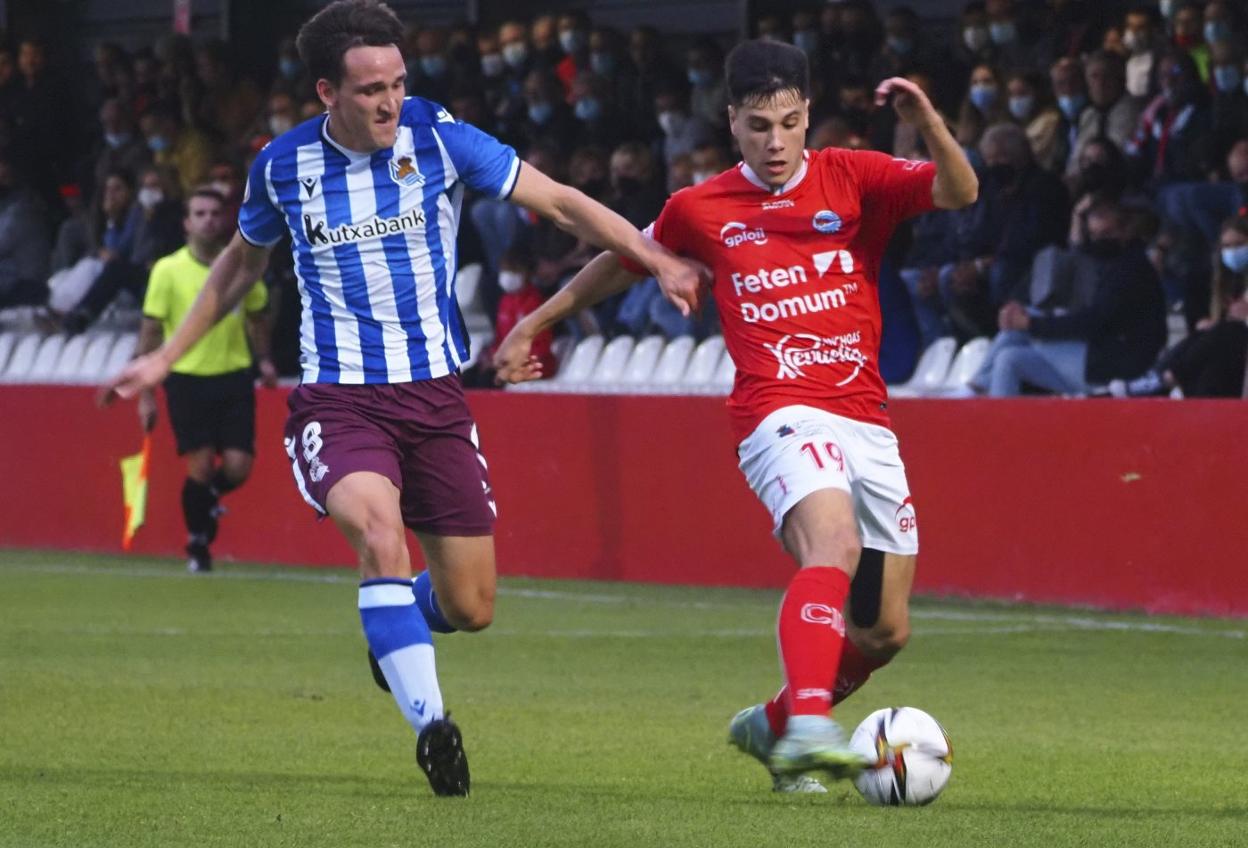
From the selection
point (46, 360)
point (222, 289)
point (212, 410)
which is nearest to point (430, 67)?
point (46, 360)

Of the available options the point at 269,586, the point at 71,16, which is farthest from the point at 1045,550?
the point at 71,16

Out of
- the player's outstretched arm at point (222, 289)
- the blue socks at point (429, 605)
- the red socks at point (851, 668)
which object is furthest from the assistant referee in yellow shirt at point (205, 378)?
the red socks at point (851, 668)

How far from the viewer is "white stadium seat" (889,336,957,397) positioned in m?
15.1

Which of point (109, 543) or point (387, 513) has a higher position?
point (387, 513)

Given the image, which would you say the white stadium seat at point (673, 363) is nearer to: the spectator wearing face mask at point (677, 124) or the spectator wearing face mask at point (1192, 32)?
the spectator wearing face mask at point (677, 124)

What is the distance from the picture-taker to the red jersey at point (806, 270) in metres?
6.79

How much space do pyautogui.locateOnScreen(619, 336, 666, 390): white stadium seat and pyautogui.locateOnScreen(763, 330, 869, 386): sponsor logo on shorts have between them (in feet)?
32.1

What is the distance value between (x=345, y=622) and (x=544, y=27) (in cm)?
828

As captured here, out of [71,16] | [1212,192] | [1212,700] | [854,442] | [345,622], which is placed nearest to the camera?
[854,442]

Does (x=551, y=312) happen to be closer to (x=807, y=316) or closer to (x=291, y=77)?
(x=807, y=316)

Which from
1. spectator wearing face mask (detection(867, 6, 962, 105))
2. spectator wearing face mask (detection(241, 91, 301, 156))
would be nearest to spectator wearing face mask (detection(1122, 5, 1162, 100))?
spectator wearing face mask (detection(867, 6, 962, 105))

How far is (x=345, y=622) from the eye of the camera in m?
12.5

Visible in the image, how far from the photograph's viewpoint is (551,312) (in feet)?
23.4

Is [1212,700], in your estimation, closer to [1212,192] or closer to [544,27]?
[1212,192]
